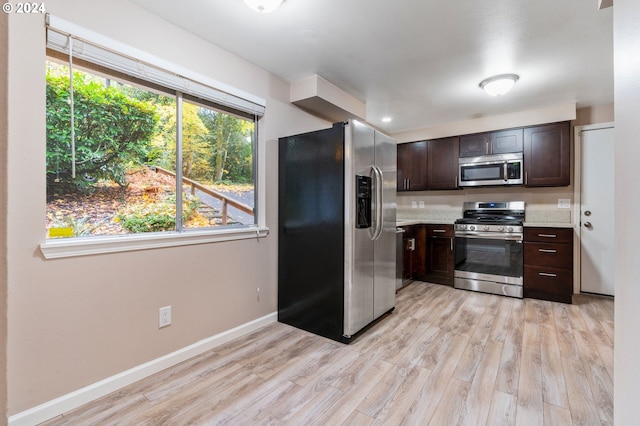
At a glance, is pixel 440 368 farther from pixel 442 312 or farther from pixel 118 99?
pixel 118 99

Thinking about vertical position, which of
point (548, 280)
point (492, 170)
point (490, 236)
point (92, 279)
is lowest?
point (548, 280)

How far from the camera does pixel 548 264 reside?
3.39 meters

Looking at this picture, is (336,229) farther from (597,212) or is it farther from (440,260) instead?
(597,212)

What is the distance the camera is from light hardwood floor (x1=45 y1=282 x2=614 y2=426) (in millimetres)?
1550

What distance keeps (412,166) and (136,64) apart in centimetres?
393

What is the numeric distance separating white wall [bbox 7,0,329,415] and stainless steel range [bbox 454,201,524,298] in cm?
294

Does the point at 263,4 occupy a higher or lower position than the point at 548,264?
higher

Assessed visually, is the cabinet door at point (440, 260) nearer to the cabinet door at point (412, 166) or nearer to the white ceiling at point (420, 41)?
the cabinet door at point (412, 166)

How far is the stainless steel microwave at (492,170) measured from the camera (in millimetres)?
3750

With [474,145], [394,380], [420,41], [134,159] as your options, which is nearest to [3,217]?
[134,159]

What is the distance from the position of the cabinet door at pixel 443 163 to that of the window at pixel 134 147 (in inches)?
117

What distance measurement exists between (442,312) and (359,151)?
2009mm

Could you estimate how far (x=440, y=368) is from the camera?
201 cm
